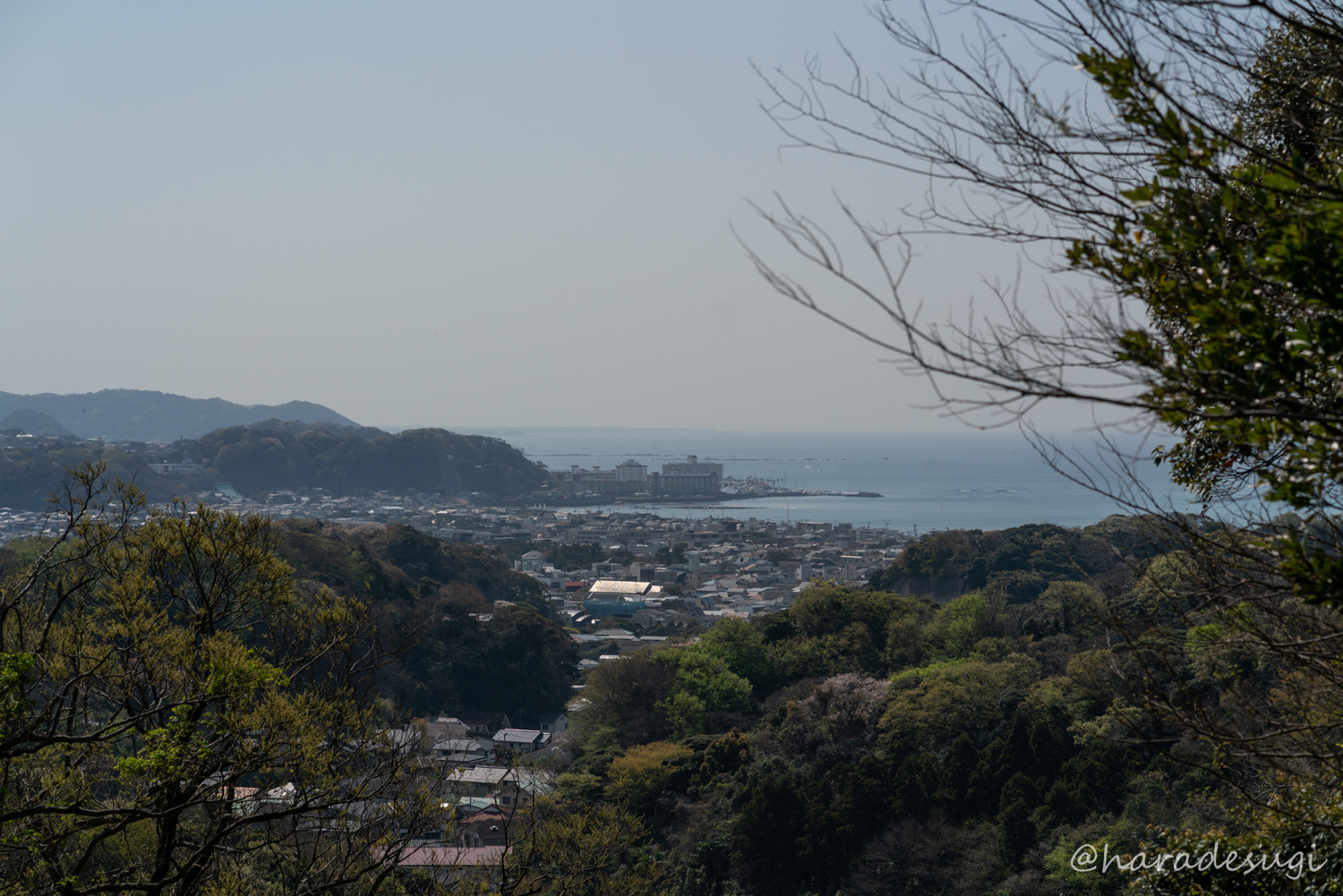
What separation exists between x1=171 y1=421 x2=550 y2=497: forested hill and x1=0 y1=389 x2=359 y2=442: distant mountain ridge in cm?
3909

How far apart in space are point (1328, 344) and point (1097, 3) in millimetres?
910

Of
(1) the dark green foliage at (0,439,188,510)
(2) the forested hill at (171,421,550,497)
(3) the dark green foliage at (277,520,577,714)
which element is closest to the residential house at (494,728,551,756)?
(3) the dark green foliage at (277,520,577,714)

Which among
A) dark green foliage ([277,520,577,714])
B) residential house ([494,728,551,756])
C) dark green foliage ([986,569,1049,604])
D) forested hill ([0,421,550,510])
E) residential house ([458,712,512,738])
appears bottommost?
residential house ([458,712,512,738])

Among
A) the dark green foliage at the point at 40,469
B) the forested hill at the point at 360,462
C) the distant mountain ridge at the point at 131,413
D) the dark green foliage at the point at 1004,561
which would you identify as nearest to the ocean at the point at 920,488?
the dark green foliage at the point at 1004,561

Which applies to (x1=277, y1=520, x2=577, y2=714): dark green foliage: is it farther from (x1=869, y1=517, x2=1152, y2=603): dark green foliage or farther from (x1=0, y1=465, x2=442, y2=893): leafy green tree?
(x1=0, y1=465, x2=442, y2=893): leafy green tree

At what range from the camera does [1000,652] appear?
1513cm

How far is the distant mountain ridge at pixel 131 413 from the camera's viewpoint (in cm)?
11431

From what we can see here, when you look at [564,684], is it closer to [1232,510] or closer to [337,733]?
[337,733]

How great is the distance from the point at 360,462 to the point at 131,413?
224 ft

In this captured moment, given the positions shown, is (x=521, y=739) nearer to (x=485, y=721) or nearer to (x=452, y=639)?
(x=485, y=721)

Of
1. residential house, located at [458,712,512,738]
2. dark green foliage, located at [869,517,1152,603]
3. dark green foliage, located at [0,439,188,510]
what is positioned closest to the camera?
residential house, located at [458,712,512,738]

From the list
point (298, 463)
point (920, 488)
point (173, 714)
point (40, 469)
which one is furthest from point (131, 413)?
point (173, 714)

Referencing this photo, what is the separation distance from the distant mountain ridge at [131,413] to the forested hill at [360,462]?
39.1 meters

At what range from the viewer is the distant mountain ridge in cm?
11431
